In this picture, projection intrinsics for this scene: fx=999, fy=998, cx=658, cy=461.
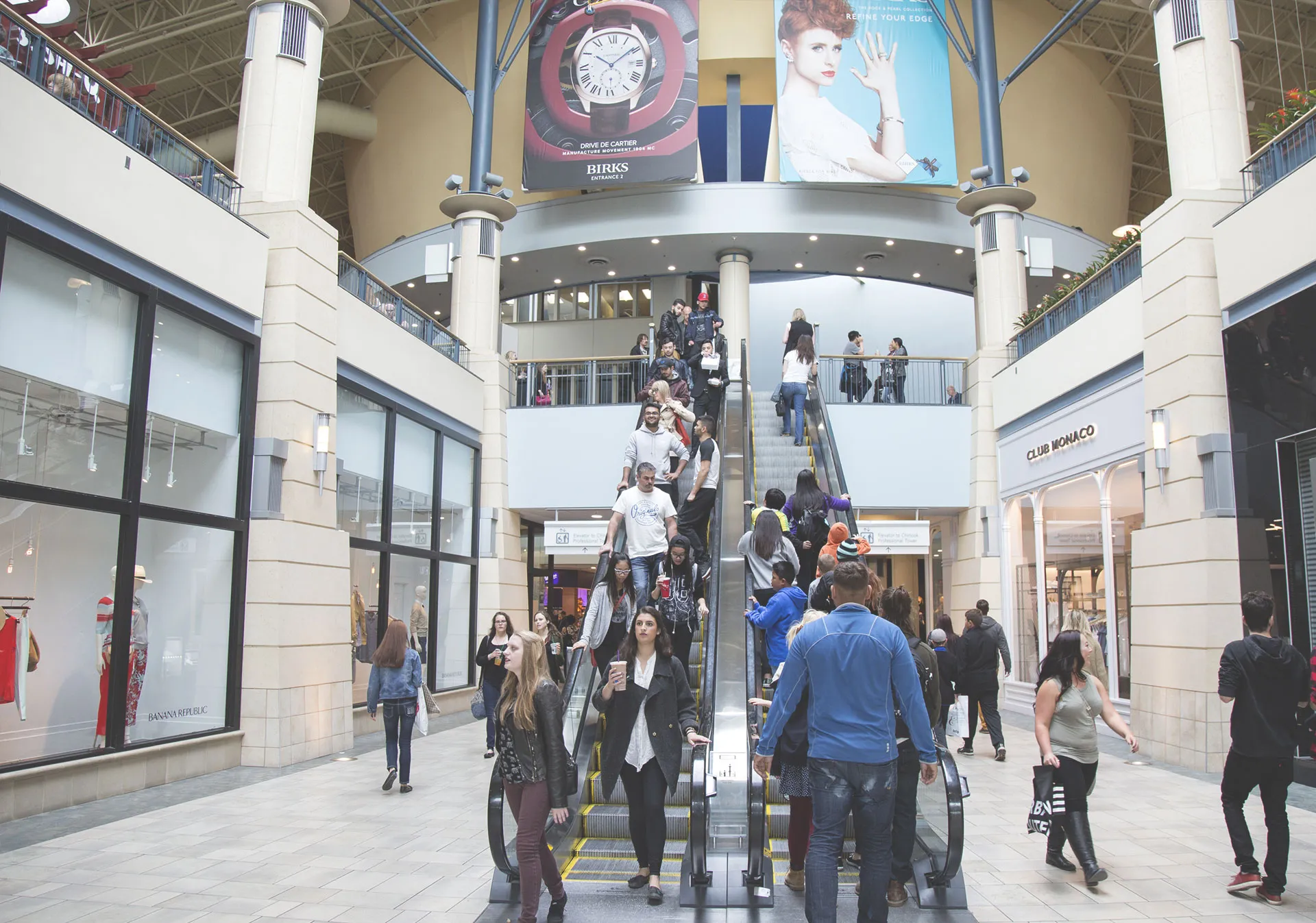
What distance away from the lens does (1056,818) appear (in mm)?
5930

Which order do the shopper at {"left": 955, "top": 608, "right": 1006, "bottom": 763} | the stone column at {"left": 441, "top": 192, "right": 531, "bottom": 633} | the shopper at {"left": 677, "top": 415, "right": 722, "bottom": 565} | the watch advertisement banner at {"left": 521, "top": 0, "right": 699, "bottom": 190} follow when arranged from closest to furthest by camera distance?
the shopper at {"left": 677, "top": 415, "right": 722, "bottom": 565} → the shopper at {"left": 955, "top": 608, "right": 1006, "bottom": 763} → the stone column at {"left": 441, "top": 192, "right": 531, "bottom": 633} → the watch advertisement banner at {"left": 521, "top": 0, "right": 699, "bottom": 190}

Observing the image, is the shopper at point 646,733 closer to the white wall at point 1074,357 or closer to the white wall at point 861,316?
the white wall at point 1074,357

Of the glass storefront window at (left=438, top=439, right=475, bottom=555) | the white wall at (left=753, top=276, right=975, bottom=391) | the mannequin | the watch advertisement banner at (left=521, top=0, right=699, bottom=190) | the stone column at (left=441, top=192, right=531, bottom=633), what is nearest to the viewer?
the mannequin

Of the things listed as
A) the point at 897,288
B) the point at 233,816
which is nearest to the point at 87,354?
the point at 233,816

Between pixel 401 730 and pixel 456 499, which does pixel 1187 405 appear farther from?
pixel 456 499

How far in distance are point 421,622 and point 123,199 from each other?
8202 mm

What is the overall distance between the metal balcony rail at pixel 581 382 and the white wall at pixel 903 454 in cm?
412

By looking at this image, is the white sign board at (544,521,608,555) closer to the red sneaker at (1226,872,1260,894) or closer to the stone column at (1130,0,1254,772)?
the stone column at (1130,0,1254,772)

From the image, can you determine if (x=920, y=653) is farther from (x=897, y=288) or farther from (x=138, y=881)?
(x=897, y=288)

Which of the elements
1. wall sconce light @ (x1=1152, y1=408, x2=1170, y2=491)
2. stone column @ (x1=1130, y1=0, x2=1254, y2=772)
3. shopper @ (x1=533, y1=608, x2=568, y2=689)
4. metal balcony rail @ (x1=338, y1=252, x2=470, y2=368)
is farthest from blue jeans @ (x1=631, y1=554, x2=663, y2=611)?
metal balcony rail @ (x1=338, y1=252, x2=470, y2=368)

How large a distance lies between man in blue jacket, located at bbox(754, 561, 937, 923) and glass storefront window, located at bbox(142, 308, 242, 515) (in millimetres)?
7341

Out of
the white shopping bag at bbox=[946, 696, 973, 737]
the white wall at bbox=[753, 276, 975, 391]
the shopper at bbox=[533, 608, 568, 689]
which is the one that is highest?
the white wall at bbox=[753, 276, 975, 391]

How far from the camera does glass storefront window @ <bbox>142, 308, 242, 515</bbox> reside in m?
9.51

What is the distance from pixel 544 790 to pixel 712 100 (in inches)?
862
